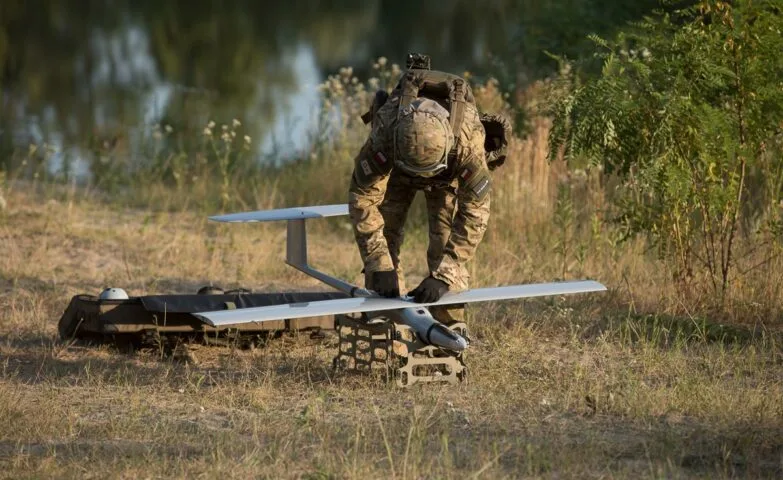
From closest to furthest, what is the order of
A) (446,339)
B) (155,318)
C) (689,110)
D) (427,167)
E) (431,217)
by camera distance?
(446,339)
(427,167)
(431,217)
(155,318)
(689,110)

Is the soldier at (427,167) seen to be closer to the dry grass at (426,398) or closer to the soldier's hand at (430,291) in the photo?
the soldier's hand at (430,291)

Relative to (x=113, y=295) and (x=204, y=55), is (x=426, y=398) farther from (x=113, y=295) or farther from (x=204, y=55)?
(x=204, y=55)

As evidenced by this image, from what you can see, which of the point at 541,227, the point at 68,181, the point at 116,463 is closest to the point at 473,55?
the point at 68,181

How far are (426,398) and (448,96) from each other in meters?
1.68

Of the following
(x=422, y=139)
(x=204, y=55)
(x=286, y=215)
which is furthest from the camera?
(x=204, y=55)

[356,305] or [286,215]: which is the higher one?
[286,215]

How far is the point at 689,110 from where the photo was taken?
311 inches

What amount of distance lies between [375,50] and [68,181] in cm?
1064

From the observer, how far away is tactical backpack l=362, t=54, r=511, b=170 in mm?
6758

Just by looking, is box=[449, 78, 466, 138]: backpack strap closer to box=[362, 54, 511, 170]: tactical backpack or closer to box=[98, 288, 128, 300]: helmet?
box=[362, 54, 511, 170]: tactical backpack

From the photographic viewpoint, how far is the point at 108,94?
20.0m

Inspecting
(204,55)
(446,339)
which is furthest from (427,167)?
(204,55)

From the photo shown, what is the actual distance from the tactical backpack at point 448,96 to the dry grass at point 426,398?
127cm

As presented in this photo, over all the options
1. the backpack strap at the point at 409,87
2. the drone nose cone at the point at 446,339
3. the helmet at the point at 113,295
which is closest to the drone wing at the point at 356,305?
the drone nose cone at the point at 446,339
